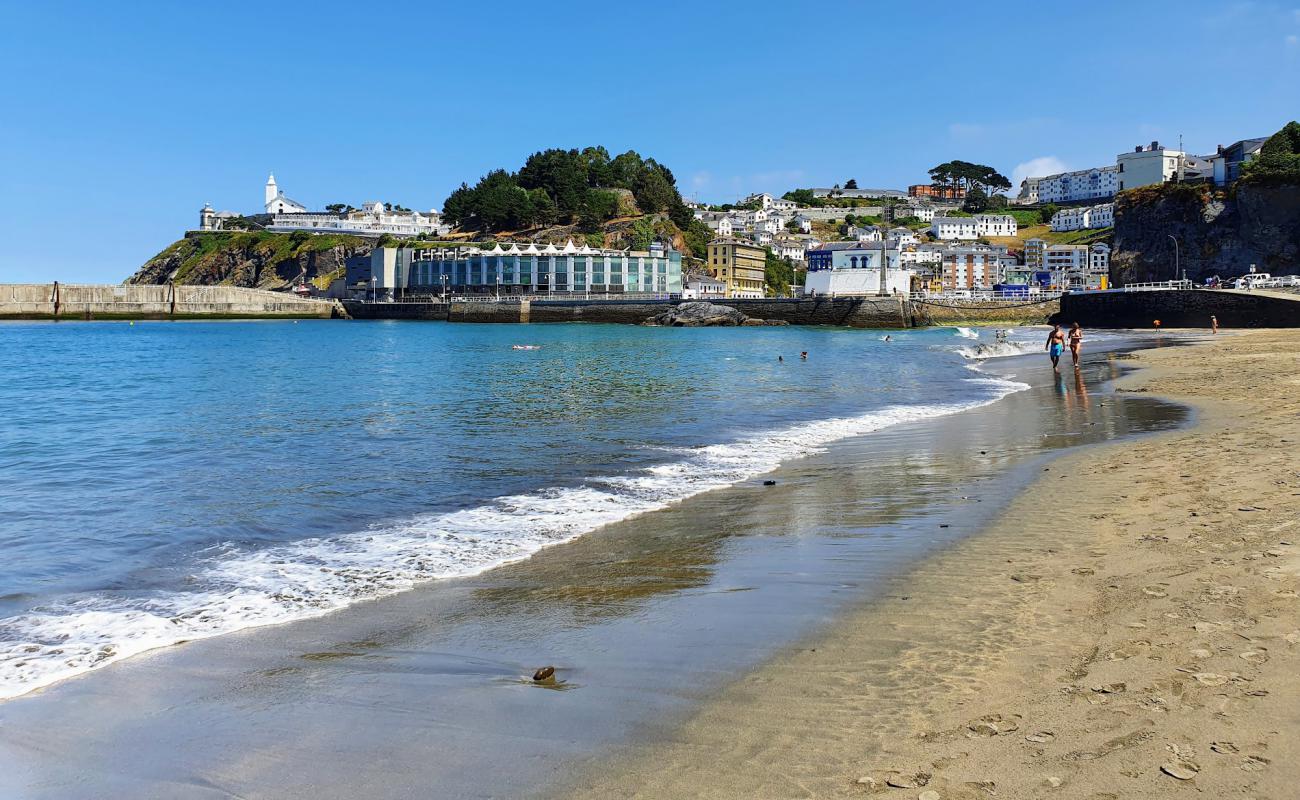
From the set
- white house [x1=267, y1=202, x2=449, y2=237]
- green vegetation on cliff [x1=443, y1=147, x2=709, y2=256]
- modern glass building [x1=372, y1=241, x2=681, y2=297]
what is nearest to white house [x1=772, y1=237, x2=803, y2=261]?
green vegetation on cliff [x1=443, y1=147, x2=709, y2=256]

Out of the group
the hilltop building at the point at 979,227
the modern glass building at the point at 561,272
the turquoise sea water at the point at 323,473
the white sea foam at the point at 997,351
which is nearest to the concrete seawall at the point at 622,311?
the modern glass building at the point at 561,272

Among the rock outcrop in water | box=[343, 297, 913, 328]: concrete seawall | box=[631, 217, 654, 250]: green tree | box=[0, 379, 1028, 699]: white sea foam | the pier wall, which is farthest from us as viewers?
box=[631, 217, 654, 250]: green tree

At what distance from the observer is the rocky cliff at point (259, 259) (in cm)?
15025

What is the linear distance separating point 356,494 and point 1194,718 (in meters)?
9.35

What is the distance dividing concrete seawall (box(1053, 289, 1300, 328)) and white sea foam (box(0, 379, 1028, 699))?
55636mm

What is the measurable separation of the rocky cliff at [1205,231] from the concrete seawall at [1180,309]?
2533 cm

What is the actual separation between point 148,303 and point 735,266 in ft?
288

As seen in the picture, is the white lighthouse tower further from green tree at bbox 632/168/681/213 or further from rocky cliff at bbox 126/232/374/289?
green tree at bbox 632/168/681/213

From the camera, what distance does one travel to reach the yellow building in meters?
135

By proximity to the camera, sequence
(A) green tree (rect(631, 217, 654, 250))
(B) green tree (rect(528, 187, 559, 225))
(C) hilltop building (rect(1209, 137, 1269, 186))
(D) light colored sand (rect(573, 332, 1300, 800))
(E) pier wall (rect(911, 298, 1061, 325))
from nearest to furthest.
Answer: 1. (D) light colored sand (rect(573, 332, 1300, 800))
2. (E) pier wall (rect(911, 298, 1061, 325))
3. (C) hilltop building (rect(1209, 137, 1269, 186))
4. (A) green tree (rect(631, 217, 654, 250))
5. (B) green tree (rect(528, 187, 559, 225))

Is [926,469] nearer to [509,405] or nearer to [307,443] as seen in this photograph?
[307,443]

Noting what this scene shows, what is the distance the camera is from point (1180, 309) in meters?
59.6

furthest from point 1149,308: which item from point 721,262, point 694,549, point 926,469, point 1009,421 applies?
point 721,262

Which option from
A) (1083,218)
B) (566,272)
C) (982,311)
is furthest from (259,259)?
(1083,218)
